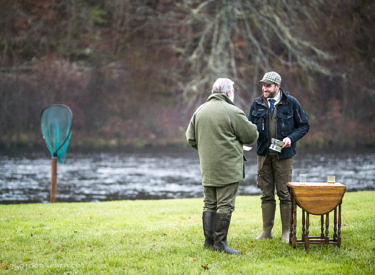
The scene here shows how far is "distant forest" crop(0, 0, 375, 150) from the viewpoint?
33.2 m

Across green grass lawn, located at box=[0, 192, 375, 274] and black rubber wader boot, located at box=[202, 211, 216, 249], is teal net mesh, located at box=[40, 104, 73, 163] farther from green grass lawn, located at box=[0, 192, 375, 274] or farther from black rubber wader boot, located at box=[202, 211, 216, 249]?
black rubber wader boot, located at box=[202, 211, 216, 249]

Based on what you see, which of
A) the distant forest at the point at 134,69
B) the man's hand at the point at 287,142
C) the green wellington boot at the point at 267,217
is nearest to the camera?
the man's hand at the point at 287,142

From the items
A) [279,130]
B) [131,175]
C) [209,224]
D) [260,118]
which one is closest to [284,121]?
[279,130]

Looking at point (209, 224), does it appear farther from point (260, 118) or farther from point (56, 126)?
point (56, 126)

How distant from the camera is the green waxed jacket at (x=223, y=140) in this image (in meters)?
5.62

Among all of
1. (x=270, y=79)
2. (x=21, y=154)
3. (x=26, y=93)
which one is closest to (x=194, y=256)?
(x=270, y=79)

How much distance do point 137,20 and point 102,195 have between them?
2445cm

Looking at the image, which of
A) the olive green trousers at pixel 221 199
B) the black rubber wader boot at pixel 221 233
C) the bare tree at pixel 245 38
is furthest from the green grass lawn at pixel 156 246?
the bare tree at pixel 245 38

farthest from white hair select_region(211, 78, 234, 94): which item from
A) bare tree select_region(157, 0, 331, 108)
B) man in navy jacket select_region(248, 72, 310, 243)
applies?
bare tree select_region(157, 0, 331, 108)

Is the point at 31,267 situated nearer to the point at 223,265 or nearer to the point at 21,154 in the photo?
the point at 223,265

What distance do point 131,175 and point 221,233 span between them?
14719 mm

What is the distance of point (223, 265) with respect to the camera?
5160 mm

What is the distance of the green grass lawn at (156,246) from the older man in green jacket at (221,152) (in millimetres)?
396

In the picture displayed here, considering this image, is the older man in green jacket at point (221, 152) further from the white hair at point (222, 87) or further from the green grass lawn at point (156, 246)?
the green grass lawn at point (156, 246)
